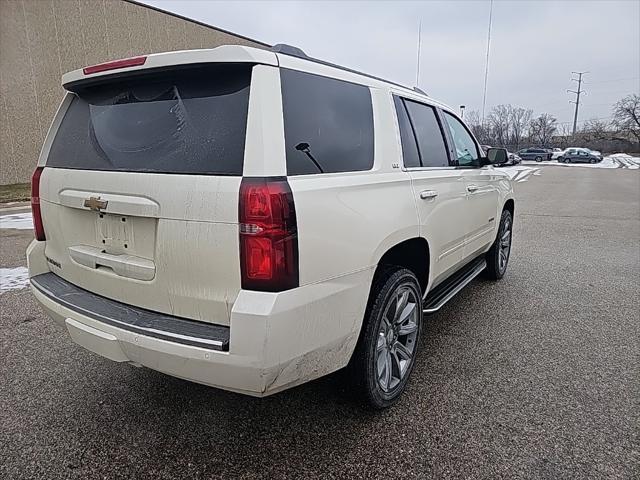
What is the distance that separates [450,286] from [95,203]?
2680mm

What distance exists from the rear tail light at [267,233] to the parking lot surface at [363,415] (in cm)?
100

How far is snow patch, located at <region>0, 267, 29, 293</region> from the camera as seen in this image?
16.1ft

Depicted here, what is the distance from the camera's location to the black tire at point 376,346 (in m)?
2.46

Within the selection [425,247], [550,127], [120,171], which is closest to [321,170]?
[120,171]

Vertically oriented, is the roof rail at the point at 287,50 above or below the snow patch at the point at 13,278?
above

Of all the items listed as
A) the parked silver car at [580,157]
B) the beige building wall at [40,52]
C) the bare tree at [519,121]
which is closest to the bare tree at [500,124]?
the bare tree at [519,121]

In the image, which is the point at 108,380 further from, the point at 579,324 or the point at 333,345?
the point at 579,324

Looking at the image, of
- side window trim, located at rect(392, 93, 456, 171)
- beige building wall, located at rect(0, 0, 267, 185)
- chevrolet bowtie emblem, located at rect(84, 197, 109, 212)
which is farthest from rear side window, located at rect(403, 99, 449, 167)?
beige building wall, located at rect(0, 0, 267, 185)

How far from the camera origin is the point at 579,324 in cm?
400

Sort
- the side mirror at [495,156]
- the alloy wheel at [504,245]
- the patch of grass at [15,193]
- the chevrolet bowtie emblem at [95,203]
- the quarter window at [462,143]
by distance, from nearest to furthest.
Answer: the chevrolet bowtie emblem at [95,203] → the quarter window at [462,143] → the side mirror at [495,156] → the alloy wheel at [504,245] → the patch of grass at [15,193]

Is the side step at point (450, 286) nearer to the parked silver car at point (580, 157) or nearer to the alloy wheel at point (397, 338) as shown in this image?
the alloy wheel at point (397, 338)

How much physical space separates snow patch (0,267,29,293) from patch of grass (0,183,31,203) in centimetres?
895

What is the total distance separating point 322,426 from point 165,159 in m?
1.61

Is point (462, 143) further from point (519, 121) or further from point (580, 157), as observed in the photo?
point (519, 121)
